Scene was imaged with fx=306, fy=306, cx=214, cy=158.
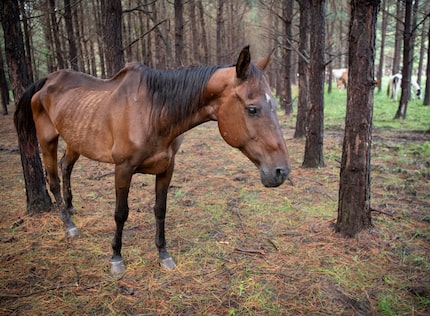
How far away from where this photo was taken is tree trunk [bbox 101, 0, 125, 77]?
628 centimetres

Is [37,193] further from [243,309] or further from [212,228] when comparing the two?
[243,309]

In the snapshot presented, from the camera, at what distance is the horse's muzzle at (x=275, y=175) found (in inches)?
92.1

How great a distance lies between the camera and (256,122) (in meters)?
2.40

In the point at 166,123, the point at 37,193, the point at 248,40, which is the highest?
the point at 248,40

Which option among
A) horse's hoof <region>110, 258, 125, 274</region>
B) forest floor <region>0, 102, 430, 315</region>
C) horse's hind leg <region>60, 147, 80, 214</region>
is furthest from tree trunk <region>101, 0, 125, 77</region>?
horse's hoof <region>110, 258, 125, 274</region>

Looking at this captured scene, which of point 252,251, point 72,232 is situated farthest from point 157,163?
point 72,232

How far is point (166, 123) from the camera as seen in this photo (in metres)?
2.90

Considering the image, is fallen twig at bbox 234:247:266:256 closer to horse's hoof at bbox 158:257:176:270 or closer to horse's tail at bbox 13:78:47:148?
horse's hoof at bbox 158:257:176:270

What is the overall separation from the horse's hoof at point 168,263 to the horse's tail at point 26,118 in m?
2.76

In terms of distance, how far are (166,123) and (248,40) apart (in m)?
29.2

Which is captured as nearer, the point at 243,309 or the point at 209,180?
the point at 243,309

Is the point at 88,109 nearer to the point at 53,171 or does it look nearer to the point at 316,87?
the point at 53,171

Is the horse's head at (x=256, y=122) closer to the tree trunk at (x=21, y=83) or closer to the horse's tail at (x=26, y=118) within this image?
the horse's tail at (x=26, y=118)

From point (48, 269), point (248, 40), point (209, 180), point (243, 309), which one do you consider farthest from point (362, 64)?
point (248, 40)
